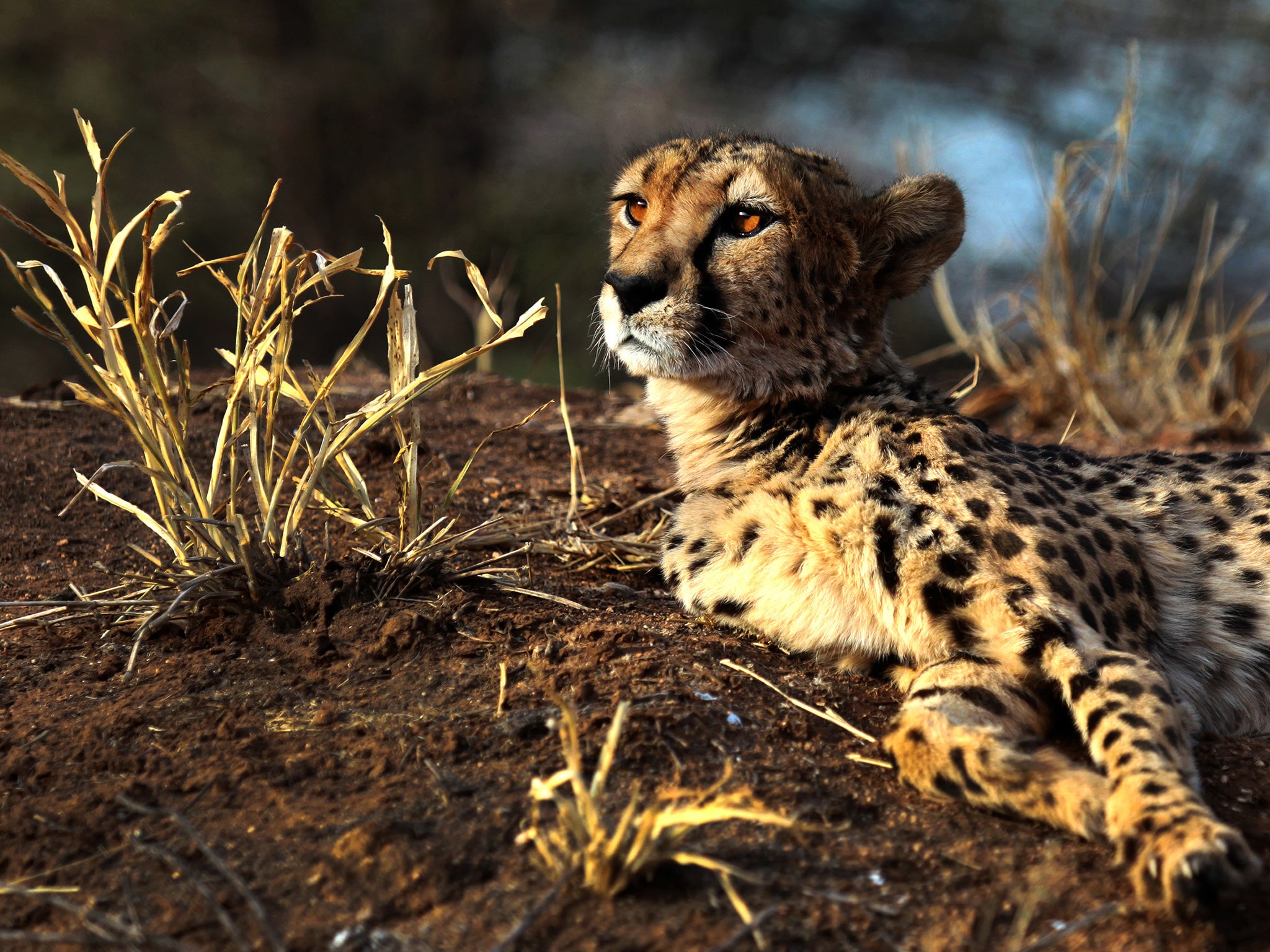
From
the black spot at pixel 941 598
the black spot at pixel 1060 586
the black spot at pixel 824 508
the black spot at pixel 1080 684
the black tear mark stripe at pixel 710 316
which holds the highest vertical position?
the black tear mark stripe at pixel 710 316

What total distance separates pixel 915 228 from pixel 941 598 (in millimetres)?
859

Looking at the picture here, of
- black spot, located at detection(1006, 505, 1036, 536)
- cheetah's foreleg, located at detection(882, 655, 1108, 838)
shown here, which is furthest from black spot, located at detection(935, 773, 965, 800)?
black spot, located at detection(1006, 505, 1036, 536)

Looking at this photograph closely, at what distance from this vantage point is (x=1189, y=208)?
10.1m

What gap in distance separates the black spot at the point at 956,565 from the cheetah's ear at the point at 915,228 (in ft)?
2.31

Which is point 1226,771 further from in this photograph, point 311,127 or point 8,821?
point 311,127

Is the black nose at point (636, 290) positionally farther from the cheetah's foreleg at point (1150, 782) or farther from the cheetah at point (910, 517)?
the cheetah's foreleg at point (1150, 782)

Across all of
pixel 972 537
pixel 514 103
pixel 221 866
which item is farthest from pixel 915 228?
pixel 514 103

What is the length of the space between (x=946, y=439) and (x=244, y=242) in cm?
826

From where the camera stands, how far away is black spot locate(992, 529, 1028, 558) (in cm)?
195

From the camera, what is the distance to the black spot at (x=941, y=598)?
75.8 inches

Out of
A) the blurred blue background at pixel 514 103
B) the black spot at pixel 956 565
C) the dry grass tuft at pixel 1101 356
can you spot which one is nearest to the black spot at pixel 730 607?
the black spot at pixel 956 565

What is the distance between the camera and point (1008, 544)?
77.0 inches

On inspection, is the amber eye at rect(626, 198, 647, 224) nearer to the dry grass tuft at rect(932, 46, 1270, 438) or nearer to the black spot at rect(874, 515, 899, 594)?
the black spot at rect(874, 515, 899, 594)

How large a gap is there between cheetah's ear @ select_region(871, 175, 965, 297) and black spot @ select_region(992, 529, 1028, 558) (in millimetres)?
668
